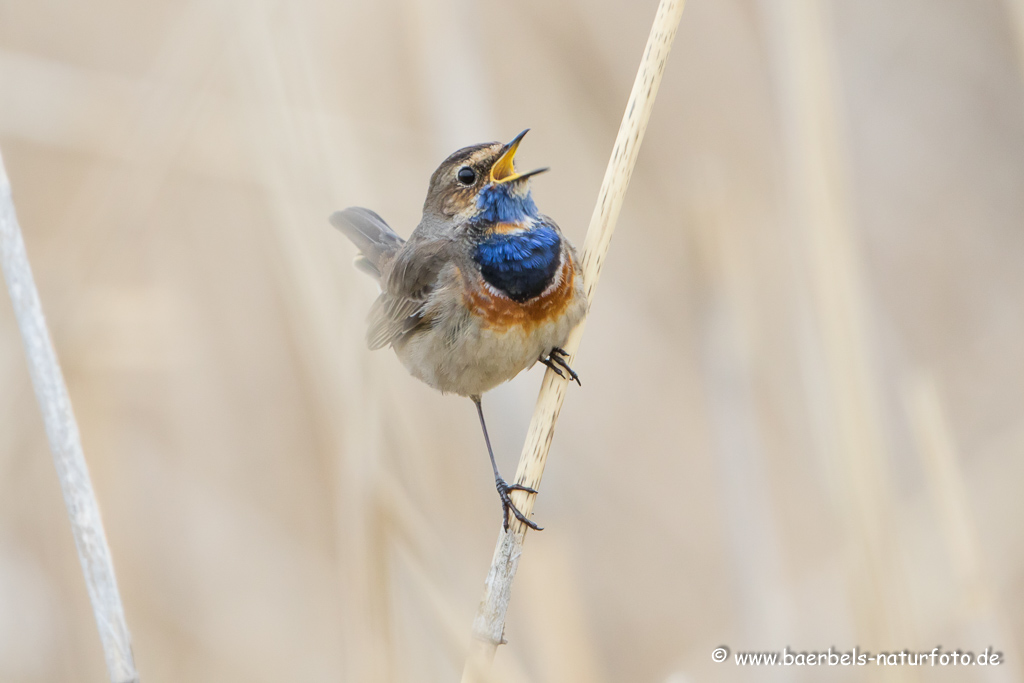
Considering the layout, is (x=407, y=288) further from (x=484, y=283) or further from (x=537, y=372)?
(x=537, y=372)

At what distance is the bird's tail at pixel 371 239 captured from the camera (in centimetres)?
312

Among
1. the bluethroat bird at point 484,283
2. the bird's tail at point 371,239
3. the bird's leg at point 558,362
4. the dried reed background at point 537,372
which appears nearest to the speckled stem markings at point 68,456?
the dried reed background at point 537,372

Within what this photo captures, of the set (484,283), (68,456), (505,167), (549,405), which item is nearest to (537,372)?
(484,283)

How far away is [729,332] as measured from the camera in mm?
2961

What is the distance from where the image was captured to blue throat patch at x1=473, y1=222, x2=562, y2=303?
2.49 meters

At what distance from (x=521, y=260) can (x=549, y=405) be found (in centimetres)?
56

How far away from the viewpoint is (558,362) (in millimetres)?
2467

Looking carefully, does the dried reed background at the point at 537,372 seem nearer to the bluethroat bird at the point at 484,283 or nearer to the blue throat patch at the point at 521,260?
the bluethroat bird at the point at 484,283

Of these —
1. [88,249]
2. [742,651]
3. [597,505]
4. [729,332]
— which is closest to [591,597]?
[597,505]

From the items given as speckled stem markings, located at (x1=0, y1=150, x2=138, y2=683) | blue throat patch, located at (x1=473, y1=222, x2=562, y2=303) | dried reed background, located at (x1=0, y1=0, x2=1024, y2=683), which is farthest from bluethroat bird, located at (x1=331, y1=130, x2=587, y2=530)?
speckled stem markings, located at (x1=0, y1=150, x2=138, y2=683)

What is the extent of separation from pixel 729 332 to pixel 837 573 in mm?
927

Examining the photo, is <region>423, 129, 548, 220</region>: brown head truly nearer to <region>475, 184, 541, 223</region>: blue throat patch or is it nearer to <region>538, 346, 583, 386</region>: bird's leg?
<region>475, 184, 541, 223</region>: blue throat patch

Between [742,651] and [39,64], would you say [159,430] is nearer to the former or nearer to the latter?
[39,64]

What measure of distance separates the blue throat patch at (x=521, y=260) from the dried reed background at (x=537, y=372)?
1.42ft
